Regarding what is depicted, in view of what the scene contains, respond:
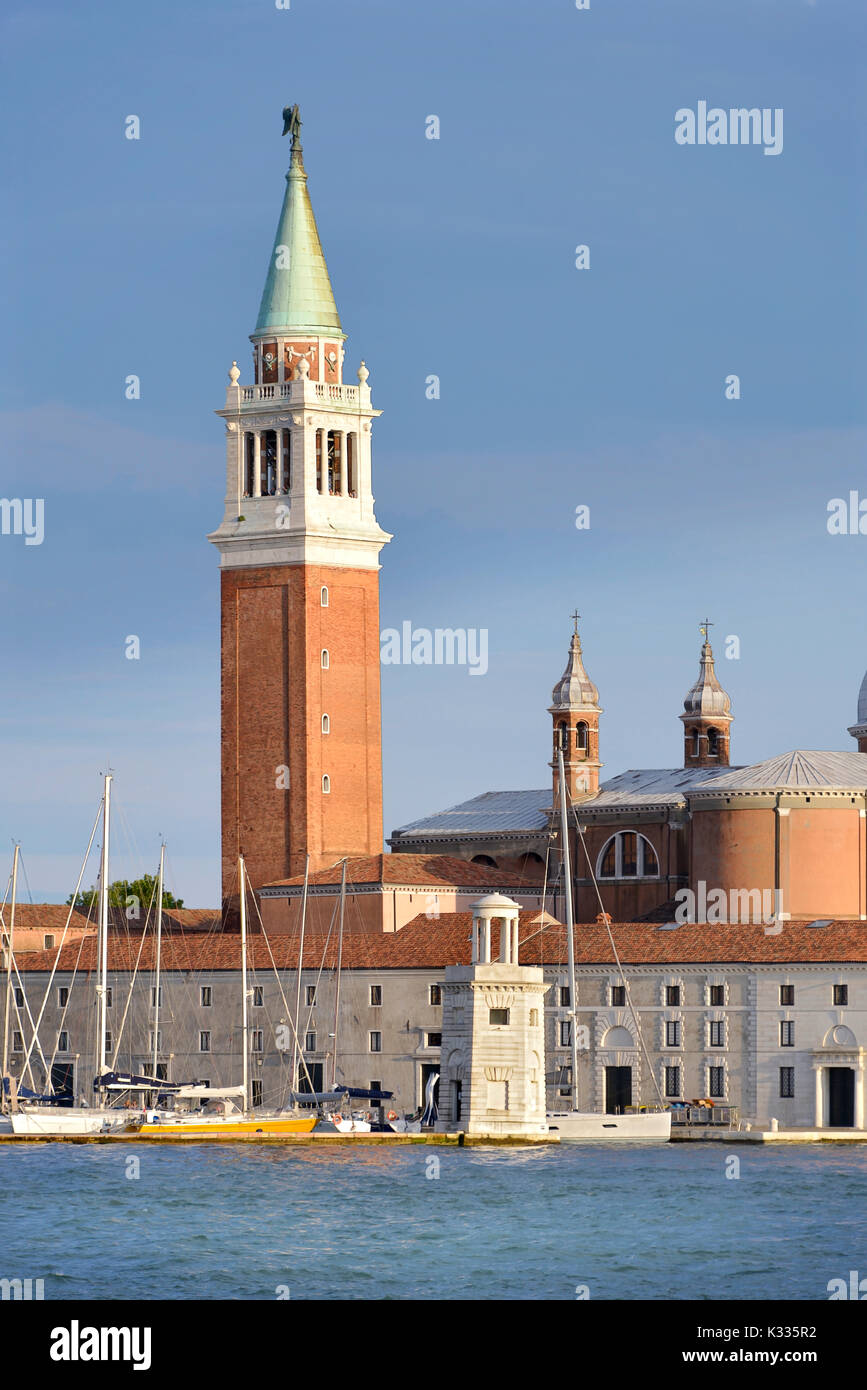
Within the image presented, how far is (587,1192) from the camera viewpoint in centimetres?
4981

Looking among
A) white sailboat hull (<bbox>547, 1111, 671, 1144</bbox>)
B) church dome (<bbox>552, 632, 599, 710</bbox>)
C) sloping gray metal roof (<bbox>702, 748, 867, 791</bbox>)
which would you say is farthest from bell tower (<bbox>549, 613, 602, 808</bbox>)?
white sailboat hull (<bbox>547, 1111, 671, 1144</bbox>)

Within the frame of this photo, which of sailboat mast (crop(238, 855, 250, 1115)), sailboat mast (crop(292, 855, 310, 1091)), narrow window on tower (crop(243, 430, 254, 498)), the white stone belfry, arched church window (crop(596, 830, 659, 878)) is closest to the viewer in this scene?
the white stone belfry

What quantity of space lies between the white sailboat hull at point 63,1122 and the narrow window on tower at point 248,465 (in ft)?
58.2

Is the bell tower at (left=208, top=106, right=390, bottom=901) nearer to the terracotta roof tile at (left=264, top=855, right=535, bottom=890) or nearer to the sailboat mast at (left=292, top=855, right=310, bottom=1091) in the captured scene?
the terracotta roof tile at (left=264, top=855, right=535, bottom=890)

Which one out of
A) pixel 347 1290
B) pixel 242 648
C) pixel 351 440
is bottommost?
pixel 347 1290

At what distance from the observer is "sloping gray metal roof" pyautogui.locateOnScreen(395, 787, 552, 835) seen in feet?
263

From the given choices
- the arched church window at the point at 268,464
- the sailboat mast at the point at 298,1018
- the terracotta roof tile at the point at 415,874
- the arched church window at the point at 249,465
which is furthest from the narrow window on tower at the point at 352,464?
the sailboat mast at the point at 298,1018

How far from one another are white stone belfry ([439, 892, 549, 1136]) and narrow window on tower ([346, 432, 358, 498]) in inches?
703

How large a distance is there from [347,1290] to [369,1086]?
29244 mm

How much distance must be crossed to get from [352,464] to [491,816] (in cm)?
1166

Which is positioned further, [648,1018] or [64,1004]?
[64,1004]
